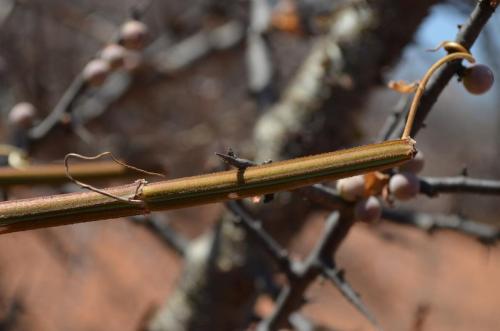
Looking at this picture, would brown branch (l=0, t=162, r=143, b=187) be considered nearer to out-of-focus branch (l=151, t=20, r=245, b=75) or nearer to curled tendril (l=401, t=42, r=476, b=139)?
curled tendril (l=401, t=42, r=476, b=139)

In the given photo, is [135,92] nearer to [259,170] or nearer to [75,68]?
[75,68]

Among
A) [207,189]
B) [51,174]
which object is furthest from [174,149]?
[207,189]

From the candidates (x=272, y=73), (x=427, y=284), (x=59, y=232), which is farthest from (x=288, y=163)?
(x=427, y=284)

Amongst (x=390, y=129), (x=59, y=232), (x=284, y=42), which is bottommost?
(x=390, y=129)

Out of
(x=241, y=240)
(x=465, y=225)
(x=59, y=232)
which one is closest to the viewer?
(x=465, y=225)

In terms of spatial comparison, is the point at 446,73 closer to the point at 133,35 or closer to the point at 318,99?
the point at 133,35

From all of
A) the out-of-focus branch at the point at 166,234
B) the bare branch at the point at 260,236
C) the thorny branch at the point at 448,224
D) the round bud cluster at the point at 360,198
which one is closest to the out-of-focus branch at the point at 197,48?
the out-of-focus branch at the point at 166,234
